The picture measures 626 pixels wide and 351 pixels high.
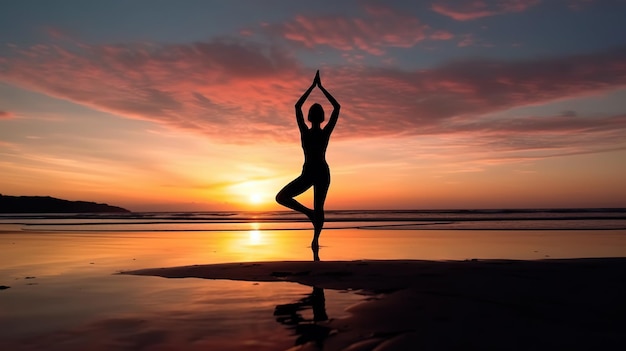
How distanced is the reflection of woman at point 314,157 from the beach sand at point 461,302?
2.49 meters

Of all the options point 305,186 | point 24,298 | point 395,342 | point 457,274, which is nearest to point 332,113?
point 305,186

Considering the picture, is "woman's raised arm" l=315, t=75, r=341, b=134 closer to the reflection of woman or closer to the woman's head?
the reflection of woman

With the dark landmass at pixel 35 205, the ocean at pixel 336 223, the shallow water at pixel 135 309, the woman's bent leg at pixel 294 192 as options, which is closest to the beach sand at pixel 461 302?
the shallow water at pixel 135 309

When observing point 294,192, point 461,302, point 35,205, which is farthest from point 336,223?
point 35,205

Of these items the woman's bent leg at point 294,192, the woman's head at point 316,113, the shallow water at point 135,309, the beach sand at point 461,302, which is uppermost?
the woman's head at point 316,113

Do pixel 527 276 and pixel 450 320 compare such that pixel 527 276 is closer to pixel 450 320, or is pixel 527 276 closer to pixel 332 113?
pixel 450 320

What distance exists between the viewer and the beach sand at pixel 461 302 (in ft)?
10.4

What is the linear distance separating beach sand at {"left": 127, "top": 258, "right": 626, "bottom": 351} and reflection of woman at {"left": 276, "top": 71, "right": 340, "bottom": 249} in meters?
2.49

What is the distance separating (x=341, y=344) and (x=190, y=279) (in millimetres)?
3865

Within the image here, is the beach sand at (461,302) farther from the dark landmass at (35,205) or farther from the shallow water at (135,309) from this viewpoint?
the dark landmass at (35,205)

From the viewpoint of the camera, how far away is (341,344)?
3100mm

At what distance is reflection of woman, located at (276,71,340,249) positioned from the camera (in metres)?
9.41

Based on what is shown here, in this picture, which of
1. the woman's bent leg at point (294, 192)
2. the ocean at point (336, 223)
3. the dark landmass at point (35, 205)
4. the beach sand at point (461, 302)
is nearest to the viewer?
the beach sand at point (461, 302)

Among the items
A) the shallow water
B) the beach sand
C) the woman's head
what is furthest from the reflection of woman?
the shallow water
